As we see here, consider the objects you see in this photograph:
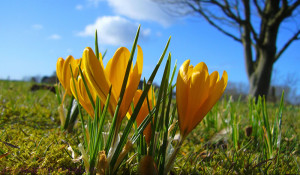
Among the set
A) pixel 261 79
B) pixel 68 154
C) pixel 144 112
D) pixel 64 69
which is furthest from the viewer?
pixel 261 79

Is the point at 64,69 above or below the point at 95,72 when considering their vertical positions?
above

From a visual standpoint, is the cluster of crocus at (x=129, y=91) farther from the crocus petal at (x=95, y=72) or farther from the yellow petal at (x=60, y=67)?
the yellow petal at (x=60, y=67)

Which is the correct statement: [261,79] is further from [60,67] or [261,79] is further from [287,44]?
[60,67]

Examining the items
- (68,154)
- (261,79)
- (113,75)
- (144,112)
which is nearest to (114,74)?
(113,75)

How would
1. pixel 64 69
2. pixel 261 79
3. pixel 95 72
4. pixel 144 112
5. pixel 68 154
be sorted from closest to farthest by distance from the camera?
pixel 95 72 → pixel 144 112 → pixel 68 154 → pixel 64 69 → pixel 261 79

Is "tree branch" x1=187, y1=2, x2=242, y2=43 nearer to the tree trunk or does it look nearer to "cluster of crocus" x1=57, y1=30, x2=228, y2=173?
the tree trunk

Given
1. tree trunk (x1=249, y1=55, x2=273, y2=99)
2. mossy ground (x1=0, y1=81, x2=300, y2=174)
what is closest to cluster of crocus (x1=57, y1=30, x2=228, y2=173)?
mossy ground (x1=0, y1=81, x2=300, y2=174)
